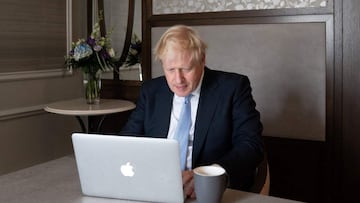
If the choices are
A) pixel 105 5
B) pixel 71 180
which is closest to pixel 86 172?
pixel 71 180

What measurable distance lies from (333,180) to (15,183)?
2003 mm

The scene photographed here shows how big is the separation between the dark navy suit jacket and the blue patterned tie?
1.4 inches

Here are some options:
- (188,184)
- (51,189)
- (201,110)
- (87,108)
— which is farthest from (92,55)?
(188,184)

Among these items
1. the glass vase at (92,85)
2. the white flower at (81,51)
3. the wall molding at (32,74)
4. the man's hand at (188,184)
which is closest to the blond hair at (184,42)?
the man's hand at (188,184)

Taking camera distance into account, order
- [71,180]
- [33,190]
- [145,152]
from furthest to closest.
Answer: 1. [71,180]
2. [33,190]
3. [145,152]

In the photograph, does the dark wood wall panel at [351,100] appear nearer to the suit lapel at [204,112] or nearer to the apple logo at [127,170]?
the suit lapel at [204,112]

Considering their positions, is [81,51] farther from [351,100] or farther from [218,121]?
[351,100]

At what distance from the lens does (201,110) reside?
1.76 meters

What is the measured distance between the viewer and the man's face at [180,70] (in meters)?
1.65

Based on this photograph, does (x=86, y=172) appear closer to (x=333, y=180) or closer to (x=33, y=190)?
(x=33, y=190)

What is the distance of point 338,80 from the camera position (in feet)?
8.66

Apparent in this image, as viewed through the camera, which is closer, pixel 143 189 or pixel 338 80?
pixel 143 189

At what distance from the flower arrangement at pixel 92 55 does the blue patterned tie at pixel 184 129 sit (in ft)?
4.72

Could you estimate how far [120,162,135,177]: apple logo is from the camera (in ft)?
3.87
